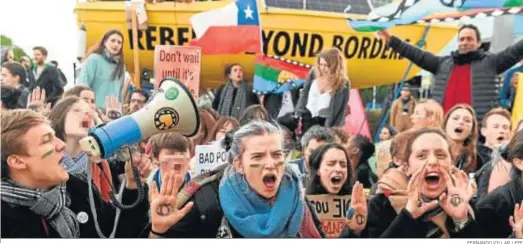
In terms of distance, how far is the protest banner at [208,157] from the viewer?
11.1 ft

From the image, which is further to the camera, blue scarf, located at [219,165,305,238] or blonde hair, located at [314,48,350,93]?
blonde hair, located at [314,48,350,93]

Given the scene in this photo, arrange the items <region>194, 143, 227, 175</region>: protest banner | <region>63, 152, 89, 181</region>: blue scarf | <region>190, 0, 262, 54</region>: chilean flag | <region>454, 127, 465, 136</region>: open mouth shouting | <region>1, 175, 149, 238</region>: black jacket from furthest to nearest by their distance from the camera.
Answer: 1. <region>190, 0, 262, 54</region>: chilean flag
2. <region>454, 127, 465, 136</region>: open mouth shouting
3. <region>194, 143, 227, 175</region>: protest banner
4. <region>63, 152, 89, 181</region>: blue scarf
5. <region>1, 175, 149, 238</region>: black jacket

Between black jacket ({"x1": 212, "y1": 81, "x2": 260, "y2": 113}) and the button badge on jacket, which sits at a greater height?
black jacket ({"x1": 212, "y1": 81, "x2": 260, "y2": 113})

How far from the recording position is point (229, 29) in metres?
4.20

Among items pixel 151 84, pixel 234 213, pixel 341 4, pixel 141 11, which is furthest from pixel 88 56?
pixel 341 4

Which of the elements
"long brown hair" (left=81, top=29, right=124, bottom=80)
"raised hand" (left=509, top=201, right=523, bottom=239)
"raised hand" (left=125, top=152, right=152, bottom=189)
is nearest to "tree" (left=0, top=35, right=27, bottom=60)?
"long brown hair" (left=81, top=29, right=124, bottom=80)

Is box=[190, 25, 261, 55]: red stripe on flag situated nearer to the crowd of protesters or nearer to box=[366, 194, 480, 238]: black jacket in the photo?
the crowd of protesters

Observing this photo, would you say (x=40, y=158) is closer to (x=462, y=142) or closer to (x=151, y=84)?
(x=151, y=84)

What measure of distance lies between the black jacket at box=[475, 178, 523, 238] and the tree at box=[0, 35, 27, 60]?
2034 mm

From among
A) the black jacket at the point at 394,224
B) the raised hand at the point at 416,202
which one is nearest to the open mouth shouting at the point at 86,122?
the black jacket at the point at 394,224

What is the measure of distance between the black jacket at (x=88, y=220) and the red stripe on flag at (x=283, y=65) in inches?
68.2

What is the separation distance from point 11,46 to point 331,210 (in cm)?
156

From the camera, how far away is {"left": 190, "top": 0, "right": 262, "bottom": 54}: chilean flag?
4.18 metres

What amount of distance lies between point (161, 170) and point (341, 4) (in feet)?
8.36
